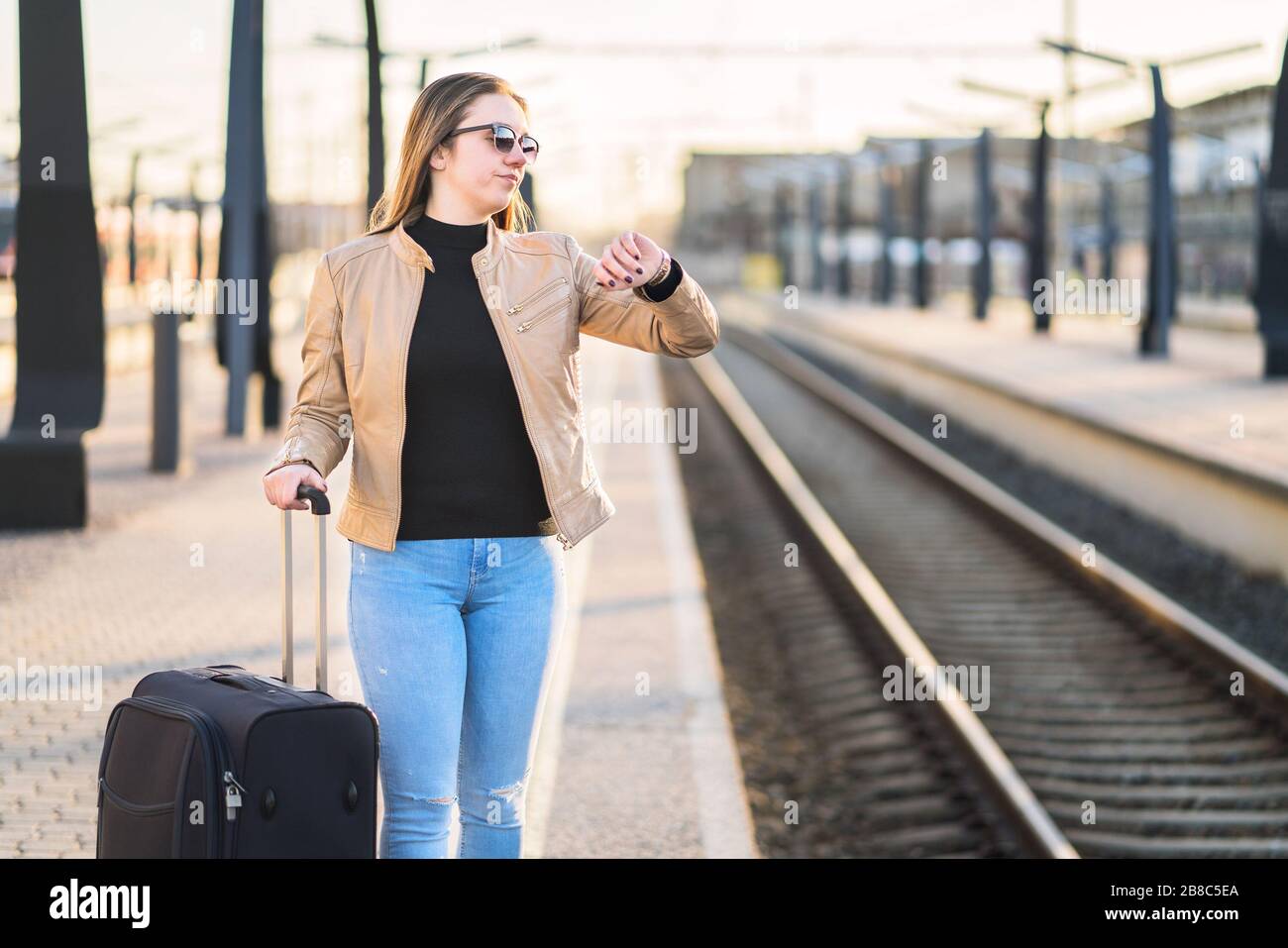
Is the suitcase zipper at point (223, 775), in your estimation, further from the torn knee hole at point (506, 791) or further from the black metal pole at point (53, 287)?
the black metal pole at point (53, 287)

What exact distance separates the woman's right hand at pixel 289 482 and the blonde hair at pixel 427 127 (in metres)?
0.53

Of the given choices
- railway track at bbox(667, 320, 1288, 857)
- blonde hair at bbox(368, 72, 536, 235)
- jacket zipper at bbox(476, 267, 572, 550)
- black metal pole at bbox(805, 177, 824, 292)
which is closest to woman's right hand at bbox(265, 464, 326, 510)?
jacket zipper at bbox(476, 267, 572, 550)

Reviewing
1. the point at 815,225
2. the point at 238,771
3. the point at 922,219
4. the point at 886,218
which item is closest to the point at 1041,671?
the point at 238,771

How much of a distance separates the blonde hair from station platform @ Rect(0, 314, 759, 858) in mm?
2379

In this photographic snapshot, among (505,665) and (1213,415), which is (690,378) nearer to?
(1213,415)

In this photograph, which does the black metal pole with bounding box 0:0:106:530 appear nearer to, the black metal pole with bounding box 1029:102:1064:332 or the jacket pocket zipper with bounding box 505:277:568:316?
the jacket pocket zipper with bounding box 505:277:568:316

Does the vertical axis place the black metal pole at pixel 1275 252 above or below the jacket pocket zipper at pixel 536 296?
above

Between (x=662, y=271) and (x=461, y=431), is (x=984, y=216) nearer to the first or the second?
(x=662, y=271)

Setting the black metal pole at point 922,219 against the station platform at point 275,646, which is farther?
the black metal pole at point 922,219

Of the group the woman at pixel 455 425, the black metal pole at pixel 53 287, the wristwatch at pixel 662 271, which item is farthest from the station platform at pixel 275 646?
the wristwatch at pixel 662 271

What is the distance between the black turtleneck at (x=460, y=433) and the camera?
320 cm

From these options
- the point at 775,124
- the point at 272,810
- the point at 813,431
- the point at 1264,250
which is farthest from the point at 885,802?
the point at 775,124

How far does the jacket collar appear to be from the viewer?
10.7 ft
